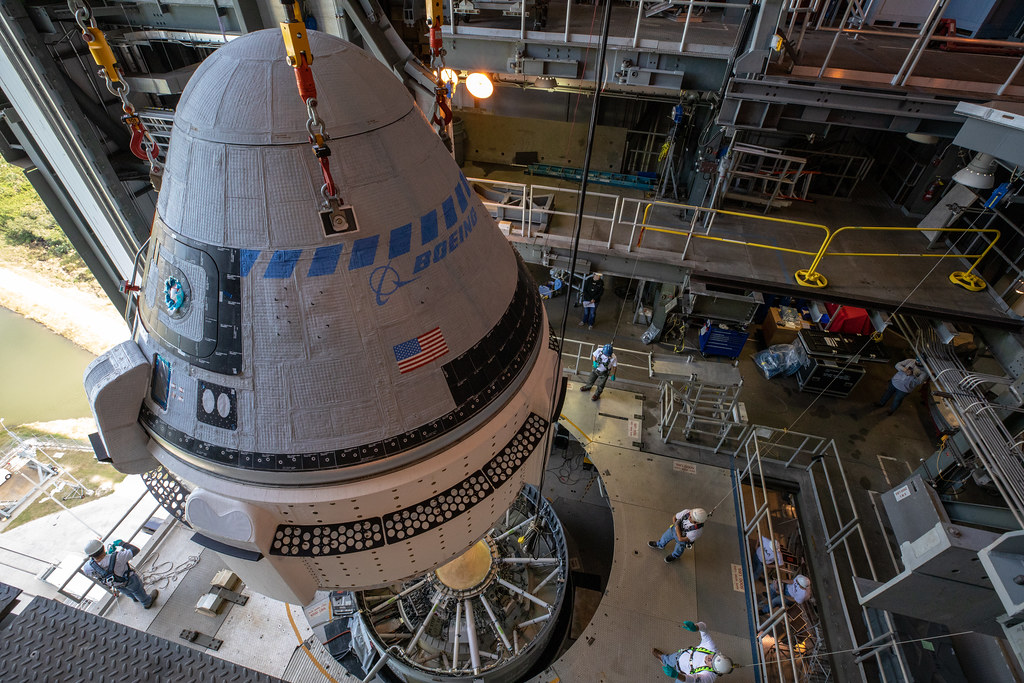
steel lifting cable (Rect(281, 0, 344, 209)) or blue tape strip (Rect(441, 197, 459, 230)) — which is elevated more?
steel lifting cable (Rect(281, 0, 344, 209))

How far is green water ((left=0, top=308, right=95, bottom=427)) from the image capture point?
59.0 feet

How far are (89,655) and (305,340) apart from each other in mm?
2431

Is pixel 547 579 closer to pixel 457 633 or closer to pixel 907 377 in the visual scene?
pixel 457 633

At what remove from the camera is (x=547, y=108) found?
55.3 ft

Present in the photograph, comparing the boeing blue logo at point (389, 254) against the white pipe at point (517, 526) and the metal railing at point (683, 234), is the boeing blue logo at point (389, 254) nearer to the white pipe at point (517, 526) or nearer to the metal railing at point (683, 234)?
the white pipe at point (517, 526)

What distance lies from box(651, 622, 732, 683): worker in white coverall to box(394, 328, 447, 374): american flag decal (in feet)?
21.0

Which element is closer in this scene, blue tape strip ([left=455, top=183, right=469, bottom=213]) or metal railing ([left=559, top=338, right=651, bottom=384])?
blue tape strip ([left=455, top=183, right=469, bottom=213])

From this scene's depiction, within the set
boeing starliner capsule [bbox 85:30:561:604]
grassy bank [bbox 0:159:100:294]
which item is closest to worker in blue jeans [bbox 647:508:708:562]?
boeing starliner capsule [bbox 85:30:561:604]

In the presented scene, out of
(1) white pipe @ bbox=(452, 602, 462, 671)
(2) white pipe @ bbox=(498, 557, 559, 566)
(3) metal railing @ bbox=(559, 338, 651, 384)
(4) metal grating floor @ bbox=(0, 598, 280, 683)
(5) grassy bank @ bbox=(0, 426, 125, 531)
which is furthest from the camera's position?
(3) metal railing @ bbox=(559, 338, 651, 384)

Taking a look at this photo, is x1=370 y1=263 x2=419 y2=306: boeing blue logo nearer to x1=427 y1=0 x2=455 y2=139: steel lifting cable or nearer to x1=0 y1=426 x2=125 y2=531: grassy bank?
x1=427 y1=0 x2=455 y2=139: steel lifting cable

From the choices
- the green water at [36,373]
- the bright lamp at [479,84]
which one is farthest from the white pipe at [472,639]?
the green water at [36,373]

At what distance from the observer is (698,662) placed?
7.11 metres

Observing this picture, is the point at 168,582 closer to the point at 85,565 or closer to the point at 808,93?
the point at 85,565

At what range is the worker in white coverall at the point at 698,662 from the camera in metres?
7.00
